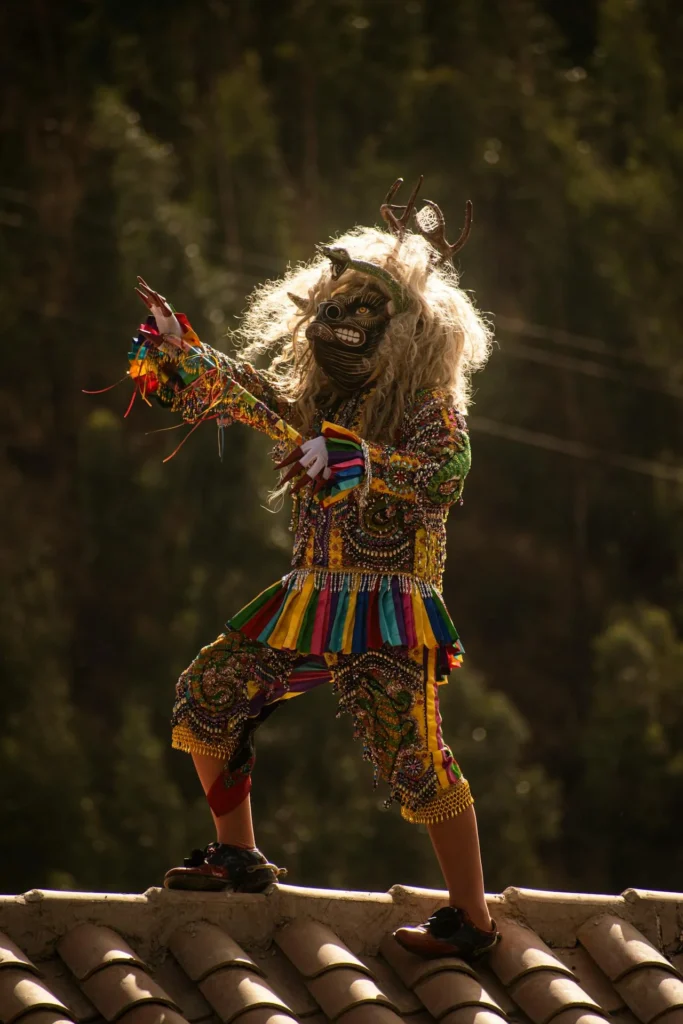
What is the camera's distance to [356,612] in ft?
11.0

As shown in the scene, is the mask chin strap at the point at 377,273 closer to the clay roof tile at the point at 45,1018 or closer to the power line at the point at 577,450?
the clay roof tile at the point at 45,1018

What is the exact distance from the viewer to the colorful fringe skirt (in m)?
3.31

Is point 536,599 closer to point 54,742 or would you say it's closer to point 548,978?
point 54,742

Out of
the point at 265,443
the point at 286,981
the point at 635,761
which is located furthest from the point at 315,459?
the point at 635,761

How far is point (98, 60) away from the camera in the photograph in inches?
460

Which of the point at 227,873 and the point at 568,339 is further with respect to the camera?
the point at 568,339

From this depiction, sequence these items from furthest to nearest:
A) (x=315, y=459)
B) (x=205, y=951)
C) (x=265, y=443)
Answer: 1. (x=265, y=443)
2. (x=315, y=459)
3. (x=205, y=951)

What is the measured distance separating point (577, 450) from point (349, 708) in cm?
977

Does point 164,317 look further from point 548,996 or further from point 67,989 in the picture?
point 548,996

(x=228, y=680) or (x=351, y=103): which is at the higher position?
(x=351, y=103)

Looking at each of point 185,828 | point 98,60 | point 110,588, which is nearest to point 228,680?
point 185,828

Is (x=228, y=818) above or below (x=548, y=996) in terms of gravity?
above

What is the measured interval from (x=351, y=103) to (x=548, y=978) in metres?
10.4

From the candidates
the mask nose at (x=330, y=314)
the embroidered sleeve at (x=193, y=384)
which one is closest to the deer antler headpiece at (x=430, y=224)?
the mask nose at (x=330, y=314)
